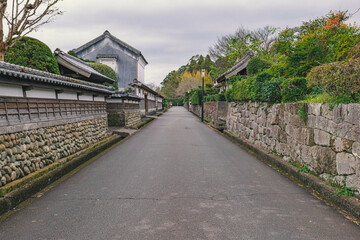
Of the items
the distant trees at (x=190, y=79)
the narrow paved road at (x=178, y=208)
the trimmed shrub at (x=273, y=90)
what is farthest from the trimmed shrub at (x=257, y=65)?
the distant trees at (x=190, y=79)

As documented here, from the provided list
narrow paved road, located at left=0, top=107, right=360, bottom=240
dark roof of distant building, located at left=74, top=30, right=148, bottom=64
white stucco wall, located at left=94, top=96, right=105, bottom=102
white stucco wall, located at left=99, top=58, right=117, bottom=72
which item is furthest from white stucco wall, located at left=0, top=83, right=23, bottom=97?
dark roof of distant building, located at left=74, top=30, right=148, bottom=64

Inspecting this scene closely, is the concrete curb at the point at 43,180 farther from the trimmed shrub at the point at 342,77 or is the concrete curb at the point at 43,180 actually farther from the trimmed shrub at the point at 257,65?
the trimmed shrub at the point at 257,65

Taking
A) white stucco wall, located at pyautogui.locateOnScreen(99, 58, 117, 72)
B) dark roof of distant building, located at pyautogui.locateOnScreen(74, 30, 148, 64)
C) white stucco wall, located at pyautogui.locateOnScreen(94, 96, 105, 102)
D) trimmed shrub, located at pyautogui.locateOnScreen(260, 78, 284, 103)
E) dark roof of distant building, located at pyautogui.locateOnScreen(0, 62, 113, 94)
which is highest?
dark roof of distant building, located at pyautogui.locateOnScreen(74, 30, 148, 64)

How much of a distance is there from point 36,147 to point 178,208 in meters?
4.07

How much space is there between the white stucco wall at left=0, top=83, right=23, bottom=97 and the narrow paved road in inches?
90.2

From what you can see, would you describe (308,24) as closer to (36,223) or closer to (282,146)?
(282,146)

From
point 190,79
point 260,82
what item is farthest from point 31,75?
point 190,79

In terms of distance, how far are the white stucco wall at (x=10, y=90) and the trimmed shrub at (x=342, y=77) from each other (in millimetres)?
6700

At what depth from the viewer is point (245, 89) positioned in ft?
37.0

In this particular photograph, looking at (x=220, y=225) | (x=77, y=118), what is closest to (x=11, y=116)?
(x=77, y=118)

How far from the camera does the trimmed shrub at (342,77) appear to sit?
14.5 feet

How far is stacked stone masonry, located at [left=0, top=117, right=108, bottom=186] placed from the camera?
473 centimetres

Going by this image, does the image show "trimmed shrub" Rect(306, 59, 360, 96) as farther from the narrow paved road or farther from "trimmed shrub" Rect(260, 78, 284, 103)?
"trimmed shrub" Rect(260, 78, 284, 103)

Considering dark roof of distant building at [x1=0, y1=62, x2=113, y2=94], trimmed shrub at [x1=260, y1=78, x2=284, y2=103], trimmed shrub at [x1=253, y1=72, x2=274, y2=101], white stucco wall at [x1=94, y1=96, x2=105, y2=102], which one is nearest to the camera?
dark roof of distant building at [x1=0, y1=62, x2=113, y2=94]
